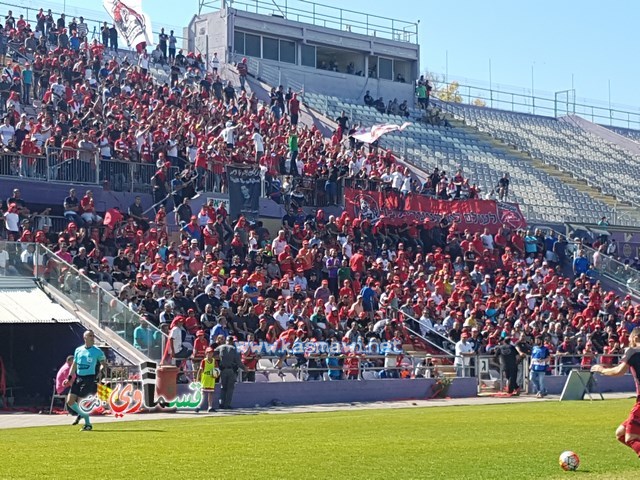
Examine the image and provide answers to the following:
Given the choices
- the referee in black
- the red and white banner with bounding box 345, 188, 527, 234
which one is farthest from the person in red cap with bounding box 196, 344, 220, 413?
the red and white banner with bounding box 345, 188, 527, 234

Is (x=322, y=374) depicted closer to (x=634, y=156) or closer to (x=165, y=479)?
(x=165, y=479)

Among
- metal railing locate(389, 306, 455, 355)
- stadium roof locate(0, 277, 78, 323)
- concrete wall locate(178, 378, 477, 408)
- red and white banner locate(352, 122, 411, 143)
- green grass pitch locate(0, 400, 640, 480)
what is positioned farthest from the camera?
red and white banner locate(352, 122, 411, 143)

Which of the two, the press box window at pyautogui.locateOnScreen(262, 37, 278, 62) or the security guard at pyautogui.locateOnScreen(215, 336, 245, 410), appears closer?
the security guard at pyautogui.locateOnScreen(215, 336, 245, 410)

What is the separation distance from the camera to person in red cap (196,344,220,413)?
26266 millimetres

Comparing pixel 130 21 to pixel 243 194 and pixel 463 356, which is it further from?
pixel 463 356

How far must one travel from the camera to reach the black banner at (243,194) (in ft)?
119

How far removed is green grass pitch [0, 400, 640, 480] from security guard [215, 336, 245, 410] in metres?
2.77

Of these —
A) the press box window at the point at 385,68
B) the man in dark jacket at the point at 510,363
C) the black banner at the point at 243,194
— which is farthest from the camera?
the press box window at the point at 385,68

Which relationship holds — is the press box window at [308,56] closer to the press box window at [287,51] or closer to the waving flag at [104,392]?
the press box window at [287,51]

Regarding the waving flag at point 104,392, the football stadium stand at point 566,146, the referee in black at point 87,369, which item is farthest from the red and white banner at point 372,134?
the referee in black at point 87,369

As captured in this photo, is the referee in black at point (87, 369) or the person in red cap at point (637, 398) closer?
the person in red cap at point (637, 398)

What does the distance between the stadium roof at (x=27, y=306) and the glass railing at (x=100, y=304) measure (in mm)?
393

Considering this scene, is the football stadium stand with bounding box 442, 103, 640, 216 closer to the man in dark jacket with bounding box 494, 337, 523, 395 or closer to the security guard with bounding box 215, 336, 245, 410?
the man in dark jacket with bounding box 494, 337, 523, 395

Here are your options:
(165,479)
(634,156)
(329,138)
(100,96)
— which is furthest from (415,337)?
(634,156)
